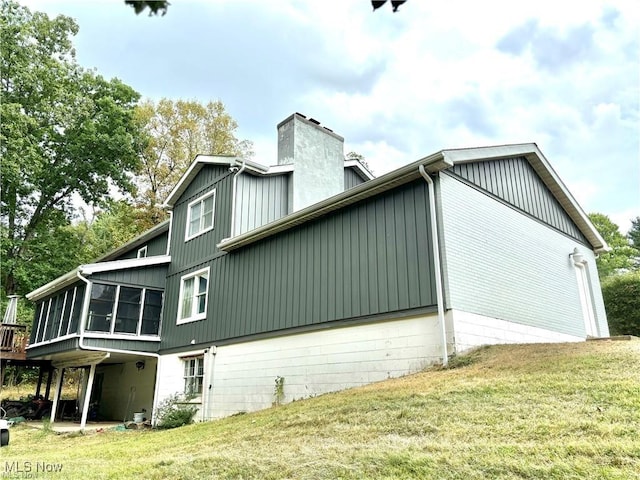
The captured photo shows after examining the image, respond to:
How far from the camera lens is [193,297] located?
13.9m

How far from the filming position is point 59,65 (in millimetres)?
23344

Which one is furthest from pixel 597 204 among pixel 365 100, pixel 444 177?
pixel 444 177

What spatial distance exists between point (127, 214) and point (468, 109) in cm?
1981

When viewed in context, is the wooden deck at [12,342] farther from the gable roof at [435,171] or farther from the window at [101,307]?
the gable roof at [435,171]

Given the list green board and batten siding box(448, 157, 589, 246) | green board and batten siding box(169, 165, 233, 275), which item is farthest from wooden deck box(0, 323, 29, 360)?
green board and batten siding box(448, 157, 589, 246)

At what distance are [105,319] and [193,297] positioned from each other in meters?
2.58

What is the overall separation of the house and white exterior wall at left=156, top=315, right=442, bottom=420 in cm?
3

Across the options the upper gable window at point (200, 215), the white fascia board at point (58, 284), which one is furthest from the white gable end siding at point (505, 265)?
the white fascia board at point (58, 284)

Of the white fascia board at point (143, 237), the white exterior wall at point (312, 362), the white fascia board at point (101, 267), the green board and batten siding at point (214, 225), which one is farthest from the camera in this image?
the white fascia board at point (143, 237)

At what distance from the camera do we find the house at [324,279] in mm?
8422

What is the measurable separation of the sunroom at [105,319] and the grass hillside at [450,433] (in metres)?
5.91

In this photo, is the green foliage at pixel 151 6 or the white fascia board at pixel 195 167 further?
the white fascia board at pixel 195 167

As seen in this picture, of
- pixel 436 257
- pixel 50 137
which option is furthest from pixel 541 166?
pixel 50 137

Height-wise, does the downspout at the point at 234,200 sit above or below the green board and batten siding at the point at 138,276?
above
